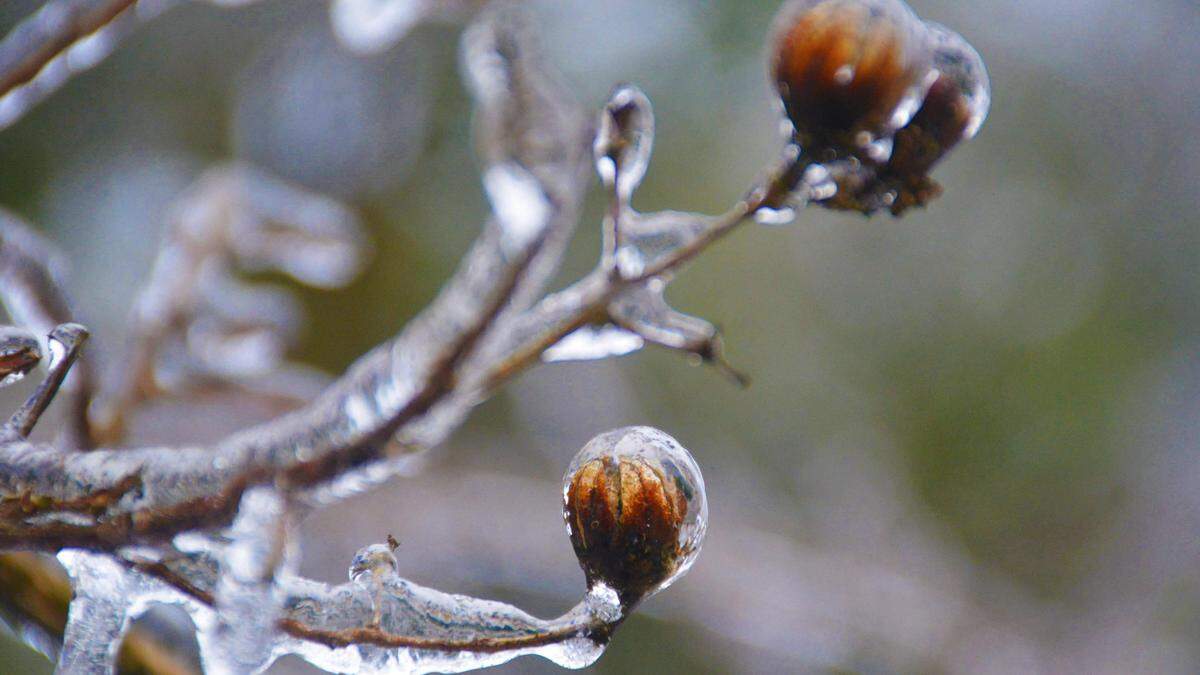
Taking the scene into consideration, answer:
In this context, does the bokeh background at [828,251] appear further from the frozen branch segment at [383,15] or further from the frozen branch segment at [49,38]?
the frozen branch segment at [49,38]

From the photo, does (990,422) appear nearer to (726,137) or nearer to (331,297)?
(726,137)

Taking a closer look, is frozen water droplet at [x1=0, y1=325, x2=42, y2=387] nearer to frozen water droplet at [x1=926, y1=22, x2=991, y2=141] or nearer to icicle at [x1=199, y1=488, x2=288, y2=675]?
icicle at [x1=199, y1=488, x2=288, y2=675]

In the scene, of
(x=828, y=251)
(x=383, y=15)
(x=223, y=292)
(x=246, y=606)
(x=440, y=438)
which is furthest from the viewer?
(x=828, y=251)

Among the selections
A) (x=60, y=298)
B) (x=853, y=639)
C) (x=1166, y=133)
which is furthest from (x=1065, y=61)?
(x=60, y=298)

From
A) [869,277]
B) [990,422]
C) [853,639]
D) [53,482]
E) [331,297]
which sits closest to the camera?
[53,482]

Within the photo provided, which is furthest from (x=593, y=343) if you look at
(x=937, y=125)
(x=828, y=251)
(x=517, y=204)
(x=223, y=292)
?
(x=828, y=251)

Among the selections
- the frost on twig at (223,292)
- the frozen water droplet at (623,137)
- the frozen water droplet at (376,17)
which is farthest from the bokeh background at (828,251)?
the frozen water droplet at (623,137)

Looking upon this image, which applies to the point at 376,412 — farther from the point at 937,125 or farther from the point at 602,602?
the point at 937,125

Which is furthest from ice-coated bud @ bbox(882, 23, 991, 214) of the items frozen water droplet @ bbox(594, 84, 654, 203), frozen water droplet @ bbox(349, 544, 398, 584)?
frozen water droplet @ bbox(349, 544, 398, 584)
